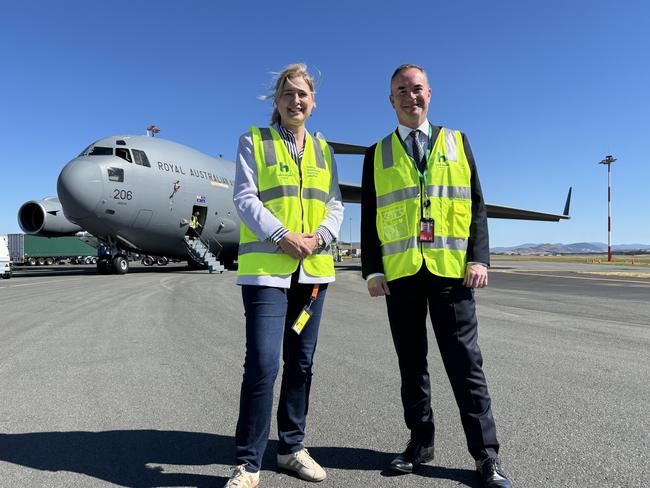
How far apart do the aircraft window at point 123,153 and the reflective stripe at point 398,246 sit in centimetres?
1670

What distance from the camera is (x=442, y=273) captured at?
2.46 m

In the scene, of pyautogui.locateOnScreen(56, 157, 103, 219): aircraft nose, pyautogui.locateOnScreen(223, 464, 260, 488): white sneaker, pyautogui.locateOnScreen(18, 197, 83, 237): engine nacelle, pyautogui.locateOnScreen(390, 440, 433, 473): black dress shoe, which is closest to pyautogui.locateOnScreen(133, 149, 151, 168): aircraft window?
pyautogui.locateOnScreen(56, 157, 103, 219): aircraft nose

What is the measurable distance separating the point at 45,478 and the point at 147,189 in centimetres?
1627

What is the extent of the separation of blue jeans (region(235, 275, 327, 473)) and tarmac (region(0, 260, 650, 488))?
0.22 meters

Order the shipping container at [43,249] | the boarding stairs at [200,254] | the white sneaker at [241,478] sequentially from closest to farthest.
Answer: the white sneaker at [241,478] < the boarding stairs at [200,254] < the shipping container at [43,249]

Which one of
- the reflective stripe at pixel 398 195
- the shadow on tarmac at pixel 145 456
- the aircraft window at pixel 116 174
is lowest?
the shadow on tarmac at pixel 145 456

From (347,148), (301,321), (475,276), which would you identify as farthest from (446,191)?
(347,148)

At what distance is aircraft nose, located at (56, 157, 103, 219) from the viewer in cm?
1580

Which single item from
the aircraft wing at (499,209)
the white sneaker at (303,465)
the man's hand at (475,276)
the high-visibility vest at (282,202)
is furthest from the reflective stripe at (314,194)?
the aircraft wing at (499,209)

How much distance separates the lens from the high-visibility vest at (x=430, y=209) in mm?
2508

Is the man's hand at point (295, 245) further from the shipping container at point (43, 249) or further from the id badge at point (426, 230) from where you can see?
the shipping container at point (43, 249)

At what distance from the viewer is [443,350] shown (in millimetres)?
2504

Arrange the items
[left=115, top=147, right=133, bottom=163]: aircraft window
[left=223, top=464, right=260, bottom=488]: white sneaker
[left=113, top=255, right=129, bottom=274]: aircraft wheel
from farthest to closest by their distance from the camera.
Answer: [left=113, top=255, right=129, bottom=274]: aircraft wheel → [left=115, top=147, right=133, bottom=163]: aircraft window → [left=223, top=464, right=260, bottom=488]: white sneaker

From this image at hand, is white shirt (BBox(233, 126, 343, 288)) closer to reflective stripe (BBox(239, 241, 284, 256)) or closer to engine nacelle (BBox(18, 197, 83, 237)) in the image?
reflective stripe (BBox(239, 241, 284, 256))
